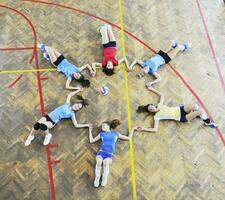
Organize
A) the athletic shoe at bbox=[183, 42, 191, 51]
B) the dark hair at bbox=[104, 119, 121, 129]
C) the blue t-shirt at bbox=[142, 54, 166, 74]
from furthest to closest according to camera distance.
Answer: the athletic shoe at bbox=[183, 42, 191, 51] → the blue t-shirt at bbox=[142, 54, 166, 74] → the dark hair at bbox=[104, 119, 121, 129]

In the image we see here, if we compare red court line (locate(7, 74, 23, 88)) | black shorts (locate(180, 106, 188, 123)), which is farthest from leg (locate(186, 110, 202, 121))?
red court line (locate(7, 74, 23, 88))

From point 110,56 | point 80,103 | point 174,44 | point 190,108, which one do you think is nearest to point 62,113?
point 80,103

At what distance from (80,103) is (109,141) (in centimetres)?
95

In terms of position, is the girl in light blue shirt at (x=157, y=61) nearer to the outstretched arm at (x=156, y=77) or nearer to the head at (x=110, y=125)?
the outstretched arm at (x=156, y=77)

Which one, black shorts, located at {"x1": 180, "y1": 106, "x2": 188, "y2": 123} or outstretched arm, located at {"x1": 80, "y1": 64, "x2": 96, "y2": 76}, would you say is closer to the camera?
black shorts, located at {"x1": 180, "y1": 106, "x2": 188, "y2": 123}

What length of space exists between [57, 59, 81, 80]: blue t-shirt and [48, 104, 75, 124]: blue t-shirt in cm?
72

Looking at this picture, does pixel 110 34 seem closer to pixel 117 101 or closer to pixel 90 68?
pixel 90 68

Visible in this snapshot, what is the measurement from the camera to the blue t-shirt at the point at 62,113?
20.8ft

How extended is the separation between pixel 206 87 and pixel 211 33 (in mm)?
1512

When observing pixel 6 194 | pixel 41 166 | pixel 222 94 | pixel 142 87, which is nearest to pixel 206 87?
pixel 222 94

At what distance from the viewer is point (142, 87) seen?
699 centimetres

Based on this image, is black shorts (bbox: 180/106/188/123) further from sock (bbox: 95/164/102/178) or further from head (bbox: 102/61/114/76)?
sock (bbox: 95/164/102/178)

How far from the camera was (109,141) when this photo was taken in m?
6.16

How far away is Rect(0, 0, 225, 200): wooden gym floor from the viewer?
19.5 ft
